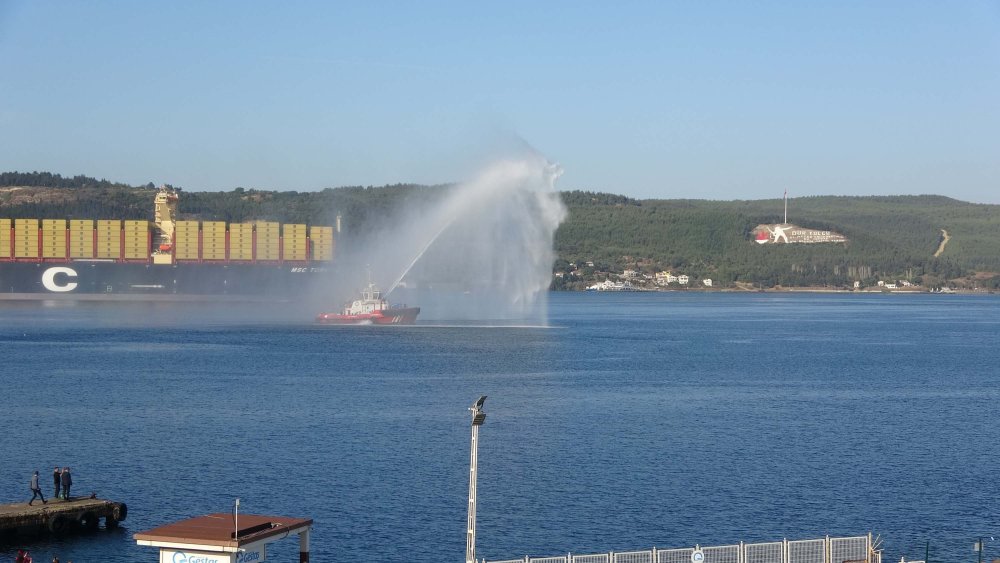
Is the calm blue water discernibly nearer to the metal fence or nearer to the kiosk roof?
the metal fence

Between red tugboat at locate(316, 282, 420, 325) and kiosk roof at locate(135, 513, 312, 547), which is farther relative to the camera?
red tugboat at locate(316, 282, 420, 325)

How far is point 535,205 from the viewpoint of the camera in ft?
253

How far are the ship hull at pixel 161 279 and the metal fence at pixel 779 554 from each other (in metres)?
112

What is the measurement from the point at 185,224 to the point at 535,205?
223ft

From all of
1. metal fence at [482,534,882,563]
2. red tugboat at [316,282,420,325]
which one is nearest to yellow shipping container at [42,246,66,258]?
red tugboat at [316,282,420,325]

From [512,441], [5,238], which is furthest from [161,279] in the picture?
[512,441]

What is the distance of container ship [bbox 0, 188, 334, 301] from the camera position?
432ft

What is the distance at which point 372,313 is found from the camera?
10762 centimetres

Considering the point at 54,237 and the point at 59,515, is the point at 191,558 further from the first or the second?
the point at 54,237

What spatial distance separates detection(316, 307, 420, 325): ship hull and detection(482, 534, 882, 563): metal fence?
82.9 m

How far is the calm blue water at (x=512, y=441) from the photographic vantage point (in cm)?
3194

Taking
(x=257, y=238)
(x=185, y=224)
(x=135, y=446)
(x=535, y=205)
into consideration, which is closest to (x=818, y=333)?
(x=535, y=205)

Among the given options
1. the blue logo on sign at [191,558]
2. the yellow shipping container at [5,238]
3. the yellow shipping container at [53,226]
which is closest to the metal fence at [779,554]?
the blue logo on sign at [191,558]

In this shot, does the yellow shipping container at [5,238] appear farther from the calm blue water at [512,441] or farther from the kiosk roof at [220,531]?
the kiosk roof at [220,531]
